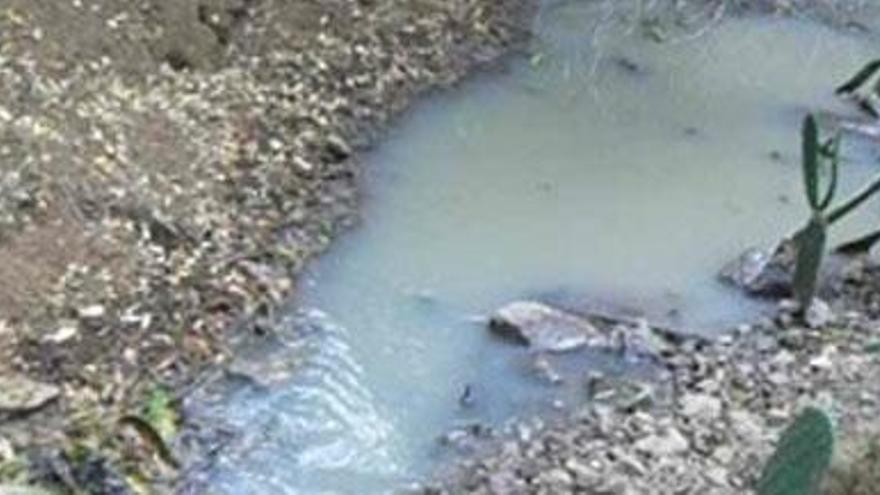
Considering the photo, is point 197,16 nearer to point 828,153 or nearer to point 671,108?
point 671,108

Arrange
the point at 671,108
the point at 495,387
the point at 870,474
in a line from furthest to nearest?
the point at 671,108 → the point at 495,387 → the point at 870,474

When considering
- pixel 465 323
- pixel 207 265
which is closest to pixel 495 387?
pixel 465 323

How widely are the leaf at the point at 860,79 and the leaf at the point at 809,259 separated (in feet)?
2.01

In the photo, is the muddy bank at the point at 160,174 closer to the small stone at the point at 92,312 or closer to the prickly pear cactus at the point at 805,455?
the small stone at the point at 92,312

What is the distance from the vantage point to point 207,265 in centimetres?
513

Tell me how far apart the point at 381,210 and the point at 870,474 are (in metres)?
2.84

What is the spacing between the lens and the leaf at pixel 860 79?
558 centimetres

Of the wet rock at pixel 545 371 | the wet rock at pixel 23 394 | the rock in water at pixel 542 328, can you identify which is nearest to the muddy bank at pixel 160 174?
the wet rock at pixel 23 394

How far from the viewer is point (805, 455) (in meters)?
2.94

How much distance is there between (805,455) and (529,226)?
9.40 feet

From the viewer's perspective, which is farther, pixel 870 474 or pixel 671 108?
pixel 671 108

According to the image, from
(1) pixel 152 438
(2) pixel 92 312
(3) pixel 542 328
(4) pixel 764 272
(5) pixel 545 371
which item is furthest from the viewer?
(4) pixel 764 272

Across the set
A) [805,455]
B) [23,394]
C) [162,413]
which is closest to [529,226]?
[162,413]

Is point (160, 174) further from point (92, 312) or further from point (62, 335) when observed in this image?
point (62, 335)
